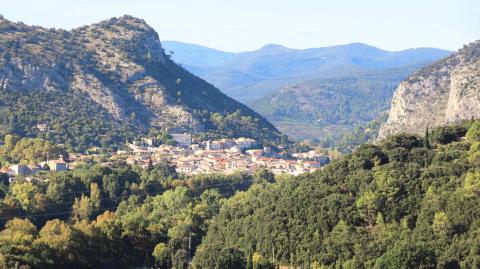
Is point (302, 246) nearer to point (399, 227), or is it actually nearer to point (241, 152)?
point (399, 227)

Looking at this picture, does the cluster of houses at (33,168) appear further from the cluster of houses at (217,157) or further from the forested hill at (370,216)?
the forested hill at (370,216)

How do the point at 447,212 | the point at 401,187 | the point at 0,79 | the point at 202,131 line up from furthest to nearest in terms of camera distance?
the point at 202,131 → the point at 0,79 → the point at 401,187 → the point at 447,212

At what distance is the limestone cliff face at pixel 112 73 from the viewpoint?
11869cm

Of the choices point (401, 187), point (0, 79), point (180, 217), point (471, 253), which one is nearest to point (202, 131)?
point (0, 79)

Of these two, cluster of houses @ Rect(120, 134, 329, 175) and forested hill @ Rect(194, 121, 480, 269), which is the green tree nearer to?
forested hill @ Rect(194, 121, 480, 269)

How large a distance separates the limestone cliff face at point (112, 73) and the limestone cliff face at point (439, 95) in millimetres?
23375

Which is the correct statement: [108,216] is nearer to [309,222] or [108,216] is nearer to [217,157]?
[309,222]

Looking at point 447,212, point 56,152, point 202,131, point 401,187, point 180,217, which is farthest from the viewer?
point 202,131

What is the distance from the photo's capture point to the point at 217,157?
344 feet

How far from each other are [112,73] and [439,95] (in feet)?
165

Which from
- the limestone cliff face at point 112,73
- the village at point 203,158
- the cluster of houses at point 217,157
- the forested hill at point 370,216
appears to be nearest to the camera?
the forested hill at point 370,216

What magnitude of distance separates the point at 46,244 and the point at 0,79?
7375 centimetres

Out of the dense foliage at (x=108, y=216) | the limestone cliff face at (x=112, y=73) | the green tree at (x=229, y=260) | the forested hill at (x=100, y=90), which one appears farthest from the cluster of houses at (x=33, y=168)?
the limestone cliff face at (x=112, y=73)

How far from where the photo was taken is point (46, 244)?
147 feet
